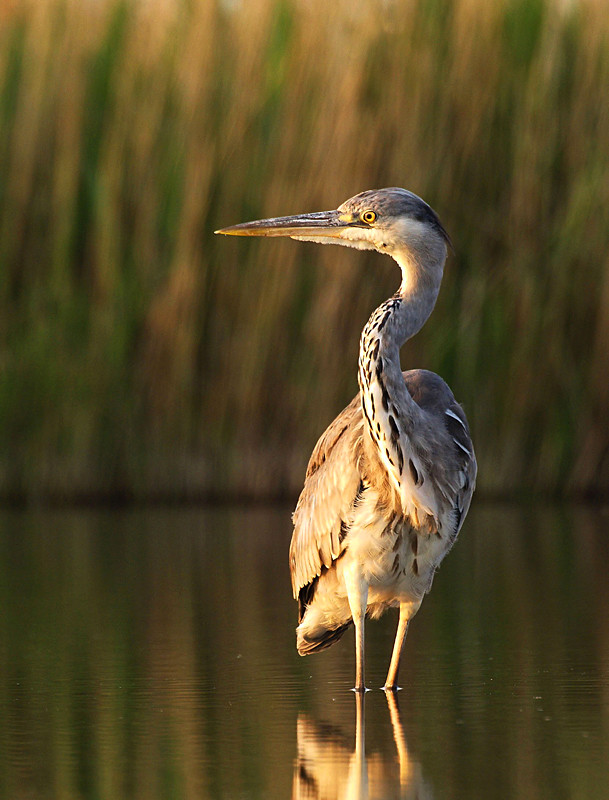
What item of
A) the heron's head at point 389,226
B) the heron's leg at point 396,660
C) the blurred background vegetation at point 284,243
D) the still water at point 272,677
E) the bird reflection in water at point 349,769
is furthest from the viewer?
the blurred background vegetation at point 284,243

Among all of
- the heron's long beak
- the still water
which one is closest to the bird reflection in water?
the still water

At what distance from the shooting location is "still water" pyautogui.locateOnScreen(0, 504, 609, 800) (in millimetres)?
3902

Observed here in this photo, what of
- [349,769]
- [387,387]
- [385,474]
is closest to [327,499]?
[385,474]

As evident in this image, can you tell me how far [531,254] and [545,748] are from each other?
664 cm

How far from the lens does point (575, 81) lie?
34.0 feet

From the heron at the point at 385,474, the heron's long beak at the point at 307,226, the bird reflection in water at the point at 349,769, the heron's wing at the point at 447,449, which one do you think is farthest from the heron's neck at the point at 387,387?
the bird reflection in water at the point at 349,769

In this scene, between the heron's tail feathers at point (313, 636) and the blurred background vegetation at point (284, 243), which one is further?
the blurred background vegetation at point (284, 243)

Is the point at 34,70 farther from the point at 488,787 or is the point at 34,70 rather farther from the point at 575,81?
the point at 488,787

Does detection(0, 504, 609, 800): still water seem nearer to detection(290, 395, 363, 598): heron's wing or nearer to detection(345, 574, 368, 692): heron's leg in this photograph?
detection(345, 574, 368, 692): heron's leg

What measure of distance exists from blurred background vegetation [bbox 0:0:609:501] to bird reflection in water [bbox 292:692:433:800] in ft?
19.6

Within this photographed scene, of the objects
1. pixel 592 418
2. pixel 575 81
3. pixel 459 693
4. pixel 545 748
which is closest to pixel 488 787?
pixel 545 748

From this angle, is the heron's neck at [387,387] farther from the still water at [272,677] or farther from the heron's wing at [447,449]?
the still water at [272,677]

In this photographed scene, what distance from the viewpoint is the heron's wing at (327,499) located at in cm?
540

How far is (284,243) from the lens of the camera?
33.9 feet
